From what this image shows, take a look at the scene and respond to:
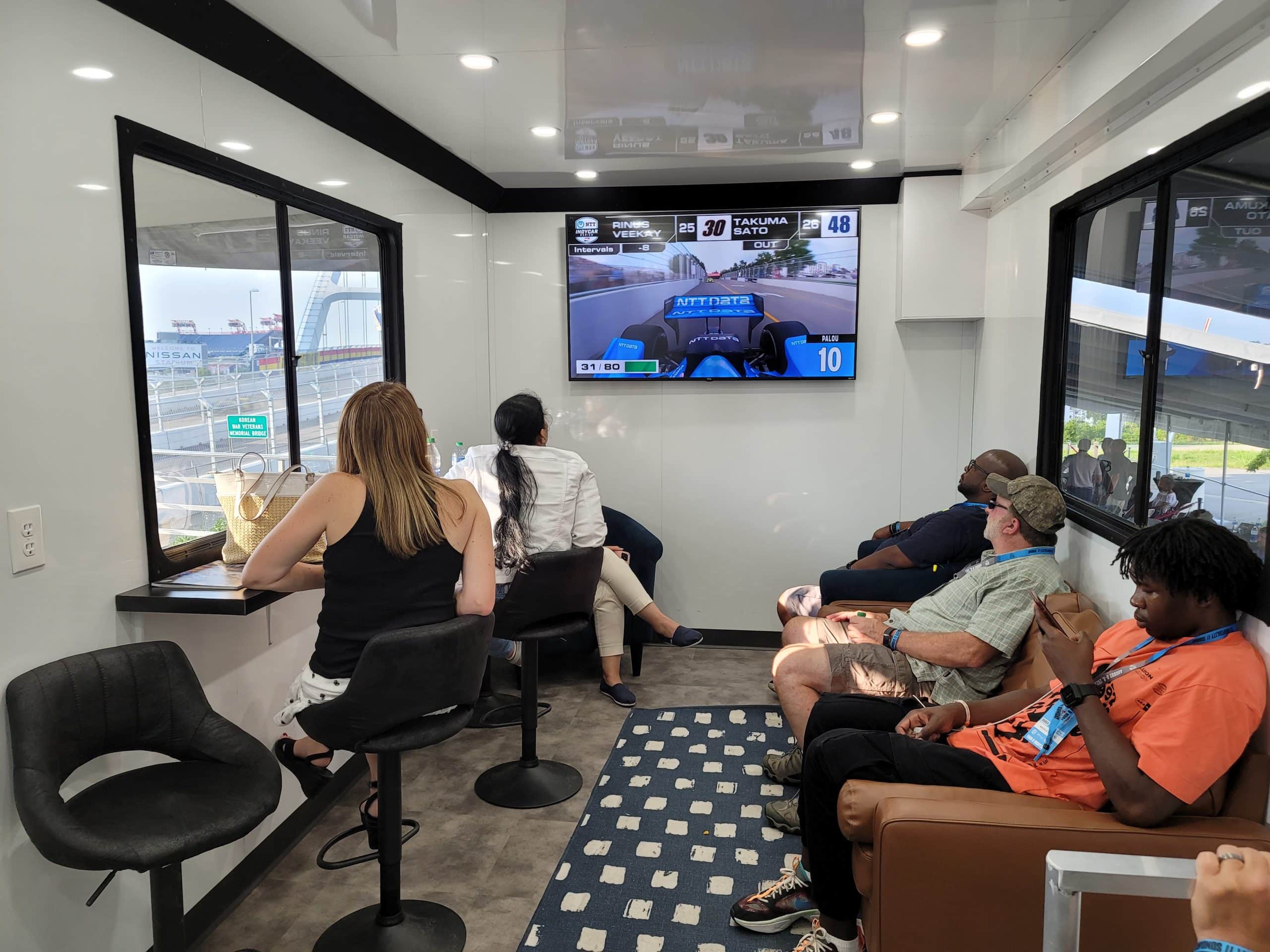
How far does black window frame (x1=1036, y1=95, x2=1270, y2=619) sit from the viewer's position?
217cm

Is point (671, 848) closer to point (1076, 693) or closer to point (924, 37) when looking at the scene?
point (1076, 693)

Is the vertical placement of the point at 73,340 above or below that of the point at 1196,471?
above

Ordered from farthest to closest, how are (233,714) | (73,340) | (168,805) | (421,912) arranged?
(233,714) < (421,912) < (73,340) < (168,805)

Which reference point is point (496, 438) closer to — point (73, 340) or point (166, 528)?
point (166, 528)

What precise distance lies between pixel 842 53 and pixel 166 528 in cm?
250

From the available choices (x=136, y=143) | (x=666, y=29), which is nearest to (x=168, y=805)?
(x=136, y=143)

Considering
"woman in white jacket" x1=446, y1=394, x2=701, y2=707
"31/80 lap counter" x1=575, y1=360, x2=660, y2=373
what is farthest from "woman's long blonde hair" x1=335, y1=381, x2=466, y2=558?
"31/80 lap counter" x1=575, y1=360, x2=660, y2=373

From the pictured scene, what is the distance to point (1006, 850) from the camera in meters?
1.76

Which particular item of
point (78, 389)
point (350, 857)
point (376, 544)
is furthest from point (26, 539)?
point (350, 857)

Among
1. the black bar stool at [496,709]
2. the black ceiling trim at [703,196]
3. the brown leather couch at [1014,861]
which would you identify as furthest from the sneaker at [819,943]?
the black ceiling trim at [703,196]

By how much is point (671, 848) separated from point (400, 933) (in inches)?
35.6

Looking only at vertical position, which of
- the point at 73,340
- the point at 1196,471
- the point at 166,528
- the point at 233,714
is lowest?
the point at 233,714

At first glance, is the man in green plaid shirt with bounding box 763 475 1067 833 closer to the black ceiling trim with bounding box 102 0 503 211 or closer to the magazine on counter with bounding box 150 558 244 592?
the magazine on counter with bounding box 150 558 244 592

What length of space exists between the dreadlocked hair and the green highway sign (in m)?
2.61
